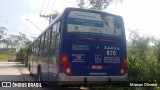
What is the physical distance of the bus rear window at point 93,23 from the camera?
916cm

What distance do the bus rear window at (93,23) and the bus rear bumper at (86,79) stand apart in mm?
1545

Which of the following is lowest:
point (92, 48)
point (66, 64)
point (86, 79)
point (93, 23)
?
point (86, 79)

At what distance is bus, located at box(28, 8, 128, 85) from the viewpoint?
348 inches

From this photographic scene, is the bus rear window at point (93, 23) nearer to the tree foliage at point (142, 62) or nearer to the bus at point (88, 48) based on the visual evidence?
the bus at point (88, 48)

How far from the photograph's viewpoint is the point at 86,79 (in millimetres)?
8977

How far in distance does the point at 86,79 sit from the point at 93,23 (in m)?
1.94

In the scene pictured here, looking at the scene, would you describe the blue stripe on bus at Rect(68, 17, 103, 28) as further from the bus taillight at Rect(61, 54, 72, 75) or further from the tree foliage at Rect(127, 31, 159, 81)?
the tree foliage at Rect(127, 31, 159, 81)

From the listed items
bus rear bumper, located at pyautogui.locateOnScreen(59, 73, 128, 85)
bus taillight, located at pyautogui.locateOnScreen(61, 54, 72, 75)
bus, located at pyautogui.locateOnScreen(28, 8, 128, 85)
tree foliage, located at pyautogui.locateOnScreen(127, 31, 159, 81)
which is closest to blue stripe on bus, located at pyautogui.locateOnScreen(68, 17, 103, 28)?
bus, located at pyautogui.locateOnScreen(28, 8, 128, 85)

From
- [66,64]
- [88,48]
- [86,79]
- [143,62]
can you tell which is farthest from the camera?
[143,62]

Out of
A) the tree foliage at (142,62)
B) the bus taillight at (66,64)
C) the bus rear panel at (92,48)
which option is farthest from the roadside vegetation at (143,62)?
the bus taillight at (66,64)

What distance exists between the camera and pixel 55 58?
9.40 metres

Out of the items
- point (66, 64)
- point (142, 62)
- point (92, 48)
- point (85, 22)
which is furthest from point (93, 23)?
point (142, 62)

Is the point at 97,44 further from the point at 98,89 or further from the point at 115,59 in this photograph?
the point at 98,89

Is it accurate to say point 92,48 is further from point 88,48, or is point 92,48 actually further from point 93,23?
→ point 93,23
